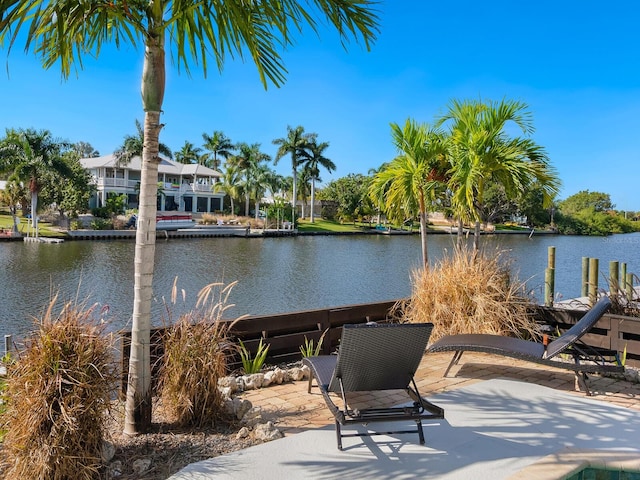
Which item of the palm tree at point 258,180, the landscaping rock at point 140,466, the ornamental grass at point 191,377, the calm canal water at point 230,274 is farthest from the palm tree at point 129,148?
the landscaping rock at point 140,466

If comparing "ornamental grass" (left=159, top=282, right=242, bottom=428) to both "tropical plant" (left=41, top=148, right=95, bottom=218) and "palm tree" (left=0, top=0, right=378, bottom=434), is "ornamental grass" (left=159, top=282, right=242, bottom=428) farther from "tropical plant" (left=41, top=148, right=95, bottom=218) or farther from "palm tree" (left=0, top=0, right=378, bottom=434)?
"tropical plant" (left=41, top=148, right=95, bottom=218)

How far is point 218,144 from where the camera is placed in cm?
6431

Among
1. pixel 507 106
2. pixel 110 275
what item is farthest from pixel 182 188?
pixel 507 106

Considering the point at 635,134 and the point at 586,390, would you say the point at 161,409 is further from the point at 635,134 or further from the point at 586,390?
the point at 635,134

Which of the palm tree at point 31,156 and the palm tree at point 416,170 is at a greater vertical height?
the palm tree at point 31,156

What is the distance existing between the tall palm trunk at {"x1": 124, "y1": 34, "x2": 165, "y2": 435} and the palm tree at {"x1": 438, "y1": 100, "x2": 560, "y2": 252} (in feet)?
15.5

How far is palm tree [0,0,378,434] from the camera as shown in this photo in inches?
125

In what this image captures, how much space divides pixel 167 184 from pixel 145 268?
50.6 m

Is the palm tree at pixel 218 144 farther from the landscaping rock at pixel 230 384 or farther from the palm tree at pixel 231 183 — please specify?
the landscaping rock at pixel 230 384

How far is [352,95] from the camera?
13828 millimetres

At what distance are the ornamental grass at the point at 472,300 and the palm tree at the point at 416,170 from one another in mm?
1199

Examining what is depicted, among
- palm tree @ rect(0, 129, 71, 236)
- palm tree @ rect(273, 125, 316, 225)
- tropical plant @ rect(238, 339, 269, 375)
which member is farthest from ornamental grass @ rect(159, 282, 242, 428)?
palm tree @ rect(273, 125, 316, 225)

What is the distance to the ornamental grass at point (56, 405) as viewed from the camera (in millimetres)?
2447

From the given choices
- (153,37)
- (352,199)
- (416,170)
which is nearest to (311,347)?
(416,170)
